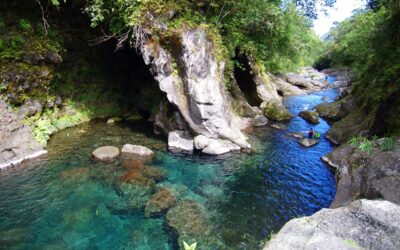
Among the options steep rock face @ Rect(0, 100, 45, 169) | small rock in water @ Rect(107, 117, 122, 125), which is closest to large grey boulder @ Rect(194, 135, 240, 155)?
small rock in water @ Rect(107, 117, 122, 125)

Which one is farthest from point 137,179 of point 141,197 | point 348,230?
point 348,230

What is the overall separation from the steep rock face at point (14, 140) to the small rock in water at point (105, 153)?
3.07 m

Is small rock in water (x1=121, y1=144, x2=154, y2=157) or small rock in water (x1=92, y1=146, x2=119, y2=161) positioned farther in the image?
small rock in water (x1=121, y1=144, x2=154, y2=157)

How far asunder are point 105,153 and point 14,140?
15.3 ft

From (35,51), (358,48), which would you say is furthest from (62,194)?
(358,48)

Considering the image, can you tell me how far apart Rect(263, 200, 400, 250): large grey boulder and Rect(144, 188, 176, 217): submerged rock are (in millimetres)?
6589

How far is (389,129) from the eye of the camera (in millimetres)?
12938

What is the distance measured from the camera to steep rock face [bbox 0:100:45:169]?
13398 mm

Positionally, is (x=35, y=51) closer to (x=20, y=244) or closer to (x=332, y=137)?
(x=20, y=244)

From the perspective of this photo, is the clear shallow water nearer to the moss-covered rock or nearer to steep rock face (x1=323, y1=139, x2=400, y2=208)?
the moss-covered rock

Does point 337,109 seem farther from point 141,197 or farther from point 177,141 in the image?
point 141,197

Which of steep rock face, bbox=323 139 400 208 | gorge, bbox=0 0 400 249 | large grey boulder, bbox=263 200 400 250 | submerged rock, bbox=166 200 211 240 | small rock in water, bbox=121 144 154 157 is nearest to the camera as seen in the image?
large grey boulder, bbox=263 200 400 250

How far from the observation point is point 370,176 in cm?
768

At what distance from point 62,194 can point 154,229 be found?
4.58 meters
